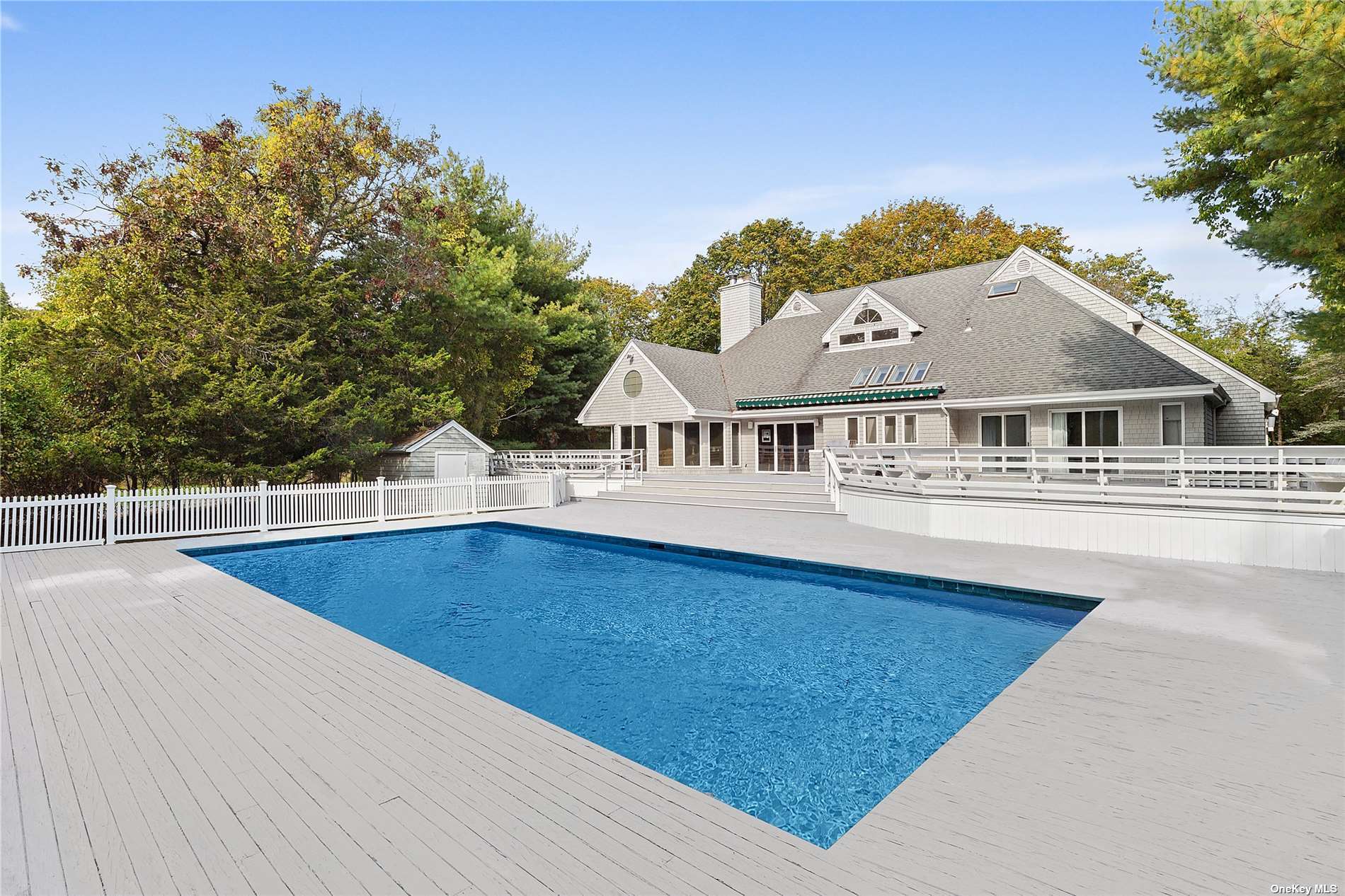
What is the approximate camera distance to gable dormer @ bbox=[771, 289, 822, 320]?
27359 millimetres

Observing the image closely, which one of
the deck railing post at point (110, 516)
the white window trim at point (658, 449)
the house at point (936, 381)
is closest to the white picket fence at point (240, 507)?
the deck railing post at point (110, 516)

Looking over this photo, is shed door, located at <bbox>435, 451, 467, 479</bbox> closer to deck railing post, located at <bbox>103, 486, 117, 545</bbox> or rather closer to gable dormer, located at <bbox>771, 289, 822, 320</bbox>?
deck railing post, located at <bbox>103, 486, 117, 545</bbox>

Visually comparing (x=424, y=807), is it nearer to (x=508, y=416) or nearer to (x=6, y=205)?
(x=6, y=205)

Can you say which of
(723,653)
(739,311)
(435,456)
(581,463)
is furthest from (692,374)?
(723,653)

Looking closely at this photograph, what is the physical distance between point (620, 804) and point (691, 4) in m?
16.7

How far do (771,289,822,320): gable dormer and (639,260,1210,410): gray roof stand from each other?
1.36ft

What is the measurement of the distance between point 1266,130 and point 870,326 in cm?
1393

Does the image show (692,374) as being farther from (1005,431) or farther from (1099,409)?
(1099,409)

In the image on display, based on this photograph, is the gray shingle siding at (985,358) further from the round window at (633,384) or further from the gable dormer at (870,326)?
the round window at (633,384)

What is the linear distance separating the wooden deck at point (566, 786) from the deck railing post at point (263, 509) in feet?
27.4

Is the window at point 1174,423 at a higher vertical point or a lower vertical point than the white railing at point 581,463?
higher

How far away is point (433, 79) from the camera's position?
15.2m

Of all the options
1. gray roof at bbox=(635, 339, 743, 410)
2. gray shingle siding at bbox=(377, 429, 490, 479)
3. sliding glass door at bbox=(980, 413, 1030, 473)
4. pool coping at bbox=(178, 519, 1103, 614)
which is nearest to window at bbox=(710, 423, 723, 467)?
gray roof at bbox=(635, 339, 743, 410)

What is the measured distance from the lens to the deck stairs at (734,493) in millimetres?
16688
